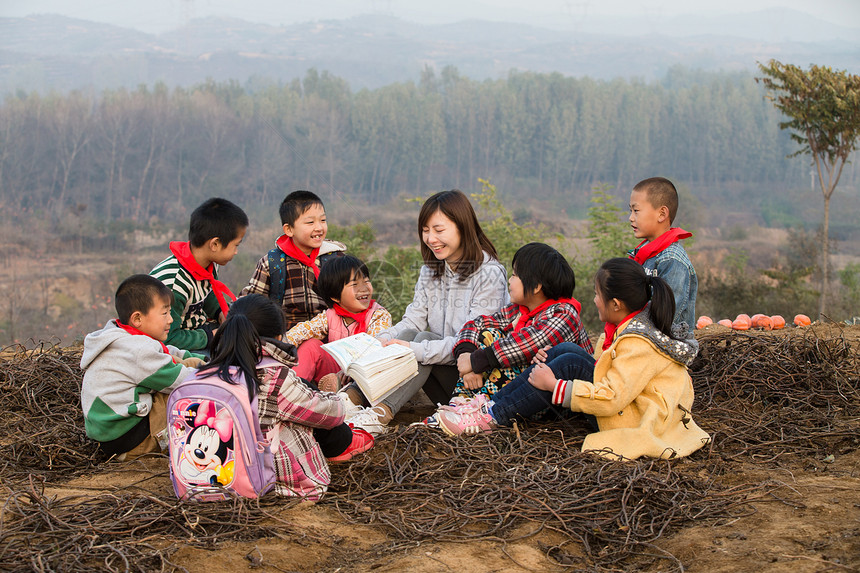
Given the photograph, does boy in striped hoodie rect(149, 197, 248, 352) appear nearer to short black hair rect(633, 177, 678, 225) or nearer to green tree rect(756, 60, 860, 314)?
short black hair rect(633, 177, 678, 225)

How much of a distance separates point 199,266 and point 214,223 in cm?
29

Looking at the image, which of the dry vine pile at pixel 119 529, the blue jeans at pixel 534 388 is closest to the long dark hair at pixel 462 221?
the blue jeans at pixel 534 388

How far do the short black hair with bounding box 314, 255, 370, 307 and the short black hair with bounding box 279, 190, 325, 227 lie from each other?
1.70 feet

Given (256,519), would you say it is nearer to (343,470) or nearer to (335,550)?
(335,550)

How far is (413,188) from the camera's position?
19.0 metres

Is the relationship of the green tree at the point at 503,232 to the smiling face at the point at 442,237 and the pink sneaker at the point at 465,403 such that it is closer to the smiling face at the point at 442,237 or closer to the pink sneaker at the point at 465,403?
the smiling face at the point at 442,237

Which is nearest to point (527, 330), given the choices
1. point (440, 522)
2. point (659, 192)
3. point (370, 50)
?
point (659, 192)

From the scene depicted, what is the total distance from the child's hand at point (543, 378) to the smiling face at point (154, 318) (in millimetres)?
1897

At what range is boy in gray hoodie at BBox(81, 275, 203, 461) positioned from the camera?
134 inches

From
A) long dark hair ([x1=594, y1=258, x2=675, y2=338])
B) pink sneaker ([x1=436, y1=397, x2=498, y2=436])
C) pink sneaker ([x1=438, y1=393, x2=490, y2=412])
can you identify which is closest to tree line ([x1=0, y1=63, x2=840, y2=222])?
pink sneaker ([x1=438, y1=393, x2=490, y2=412])

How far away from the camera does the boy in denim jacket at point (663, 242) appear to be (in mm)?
4047

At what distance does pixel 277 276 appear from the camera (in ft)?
15.7

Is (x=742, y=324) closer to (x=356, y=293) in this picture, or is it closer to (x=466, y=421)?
(x=466, y=421)

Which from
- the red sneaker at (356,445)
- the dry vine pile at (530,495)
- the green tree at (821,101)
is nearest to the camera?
the dry vine pile at (530,495)
